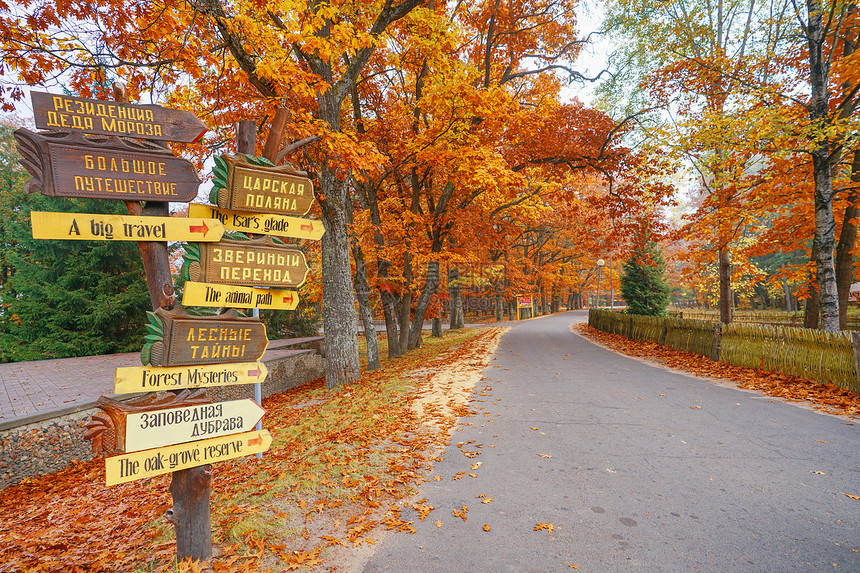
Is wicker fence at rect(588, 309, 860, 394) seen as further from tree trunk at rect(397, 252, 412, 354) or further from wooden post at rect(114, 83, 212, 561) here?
wooden post at rect(114, 83, 212, 561)

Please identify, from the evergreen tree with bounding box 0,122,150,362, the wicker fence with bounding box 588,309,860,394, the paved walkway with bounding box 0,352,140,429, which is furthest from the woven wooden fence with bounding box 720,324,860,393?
the evergreen tree with bounding box 0,122,150,362

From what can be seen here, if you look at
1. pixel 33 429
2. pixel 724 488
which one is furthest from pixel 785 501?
pixel 33 429

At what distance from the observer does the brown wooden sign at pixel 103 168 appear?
2.59 metres

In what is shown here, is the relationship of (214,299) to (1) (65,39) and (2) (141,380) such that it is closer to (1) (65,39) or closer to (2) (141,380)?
(2) (141,380)

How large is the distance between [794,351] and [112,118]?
11831mm

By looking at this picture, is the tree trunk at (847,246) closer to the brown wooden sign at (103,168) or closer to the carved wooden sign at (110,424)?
the brown wooden sign at (103,168)

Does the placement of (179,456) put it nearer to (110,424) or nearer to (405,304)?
(110,424)

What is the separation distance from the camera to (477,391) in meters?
8.06

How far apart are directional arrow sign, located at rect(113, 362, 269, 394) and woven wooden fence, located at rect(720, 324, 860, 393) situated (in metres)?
9.99

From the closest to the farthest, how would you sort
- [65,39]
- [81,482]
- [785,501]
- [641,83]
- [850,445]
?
[785,501] < [850,445] < [81,482] < [65,39] < [641,83]

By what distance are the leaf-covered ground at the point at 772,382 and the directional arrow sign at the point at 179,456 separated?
8.59 m

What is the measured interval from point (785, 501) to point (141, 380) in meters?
5.67

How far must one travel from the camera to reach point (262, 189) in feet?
10.5

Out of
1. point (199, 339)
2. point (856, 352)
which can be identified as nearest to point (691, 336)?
point (856, 352)
